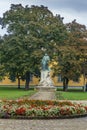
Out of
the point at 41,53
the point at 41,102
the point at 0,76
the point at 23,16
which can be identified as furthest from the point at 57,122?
the point at 0,76

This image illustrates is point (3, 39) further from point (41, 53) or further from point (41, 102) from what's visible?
point (41, 102)

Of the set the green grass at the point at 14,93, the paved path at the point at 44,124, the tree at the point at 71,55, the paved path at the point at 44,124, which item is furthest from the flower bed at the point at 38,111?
the tree at the point at 71,55

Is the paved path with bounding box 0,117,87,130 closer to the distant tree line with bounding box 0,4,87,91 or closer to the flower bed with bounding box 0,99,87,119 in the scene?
the flower bed with bounding box 0,99,87,119

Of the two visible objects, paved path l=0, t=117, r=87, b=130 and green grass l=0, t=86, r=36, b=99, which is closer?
paved path l=0, t=117, r=87, b=130

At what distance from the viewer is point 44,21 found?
6706 cm

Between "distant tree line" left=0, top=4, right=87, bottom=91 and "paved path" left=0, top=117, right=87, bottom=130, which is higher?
"distant tree line" left=0, top=4, right=87, bottom=91

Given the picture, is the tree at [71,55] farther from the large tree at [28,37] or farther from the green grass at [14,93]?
the green grass at [14,93]

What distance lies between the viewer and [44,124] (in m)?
15.7

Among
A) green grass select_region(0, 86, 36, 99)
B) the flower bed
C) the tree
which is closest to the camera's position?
the flower bed

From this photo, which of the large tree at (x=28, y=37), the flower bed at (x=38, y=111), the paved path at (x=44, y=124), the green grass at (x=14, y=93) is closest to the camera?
the paved path at (x=44, y=124)

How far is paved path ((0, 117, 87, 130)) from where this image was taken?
1470 cm

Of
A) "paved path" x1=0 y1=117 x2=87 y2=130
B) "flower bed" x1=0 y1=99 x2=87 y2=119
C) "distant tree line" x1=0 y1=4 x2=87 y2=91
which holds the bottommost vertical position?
"paved path" x1=0 y1=117 x2=87 y2=130

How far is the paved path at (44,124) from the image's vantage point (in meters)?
14.7

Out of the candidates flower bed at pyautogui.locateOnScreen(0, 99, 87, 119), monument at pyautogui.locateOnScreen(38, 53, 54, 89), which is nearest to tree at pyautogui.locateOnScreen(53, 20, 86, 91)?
monument at pyautogui.locateOnScreen(38, 53, 54, 89)
